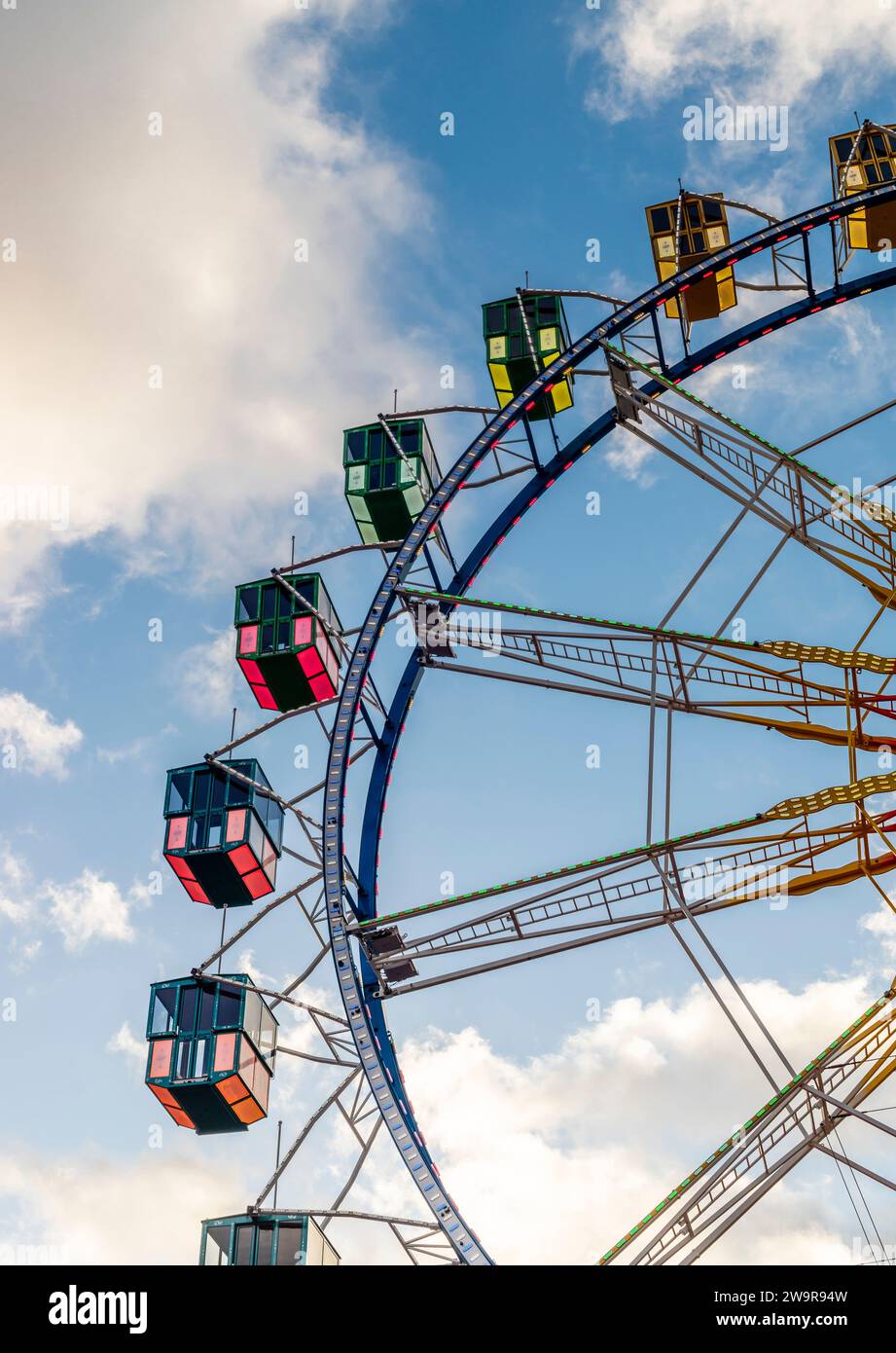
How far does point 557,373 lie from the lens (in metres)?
24.2

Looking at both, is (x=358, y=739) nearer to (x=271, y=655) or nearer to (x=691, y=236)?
(x=271, y=655)

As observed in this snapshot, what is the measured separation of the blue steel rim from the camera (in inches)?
803

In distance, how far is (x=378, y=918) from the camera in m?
19.8

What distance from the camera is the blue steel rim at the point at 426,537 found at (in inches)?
803

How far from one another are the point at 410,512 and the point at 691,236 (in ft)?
20.9

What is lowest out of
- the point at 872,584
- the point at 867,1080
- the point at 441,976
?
the point at 867,1080

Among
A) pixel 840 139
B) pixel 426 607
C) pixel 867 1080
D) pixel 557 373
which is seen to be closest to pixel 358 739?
pixel 426 607

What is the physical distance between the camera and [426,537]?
23812 millimetres

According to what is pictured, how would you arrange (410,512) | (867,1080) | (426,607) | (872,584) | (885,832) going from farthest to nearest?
1. (410,512)
2. (426,607)
3. (872,584)
4. (885,832)
5. (867,1080)

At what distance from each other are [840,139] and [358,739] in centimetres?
1200

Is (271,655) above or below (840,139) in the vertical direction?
below

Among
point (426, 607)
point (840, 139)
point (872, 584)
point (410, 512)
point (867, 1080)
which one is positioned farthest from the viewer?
point (410, 512)
